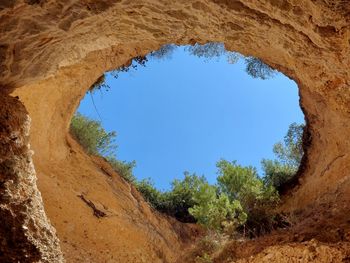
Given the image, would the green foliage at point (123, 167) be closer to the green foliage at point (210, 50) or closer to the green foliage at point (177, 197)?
the green foliage at point (177, 197)

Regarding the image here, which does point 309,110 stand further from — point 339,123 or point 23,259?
point 23,259

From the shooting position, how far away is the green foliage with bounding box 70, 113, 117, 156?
1244cm

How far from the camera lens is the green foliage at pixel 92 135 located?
1244 centimetres

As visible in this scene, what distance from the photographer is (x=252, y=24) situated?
526 centimetres

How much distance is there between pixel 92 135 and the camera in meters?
13.0

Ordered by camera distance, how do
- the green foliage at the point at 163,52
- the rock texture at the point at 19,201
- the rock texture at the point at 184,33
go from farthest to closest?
the green foliage at the point at 163,52
the rock texture at the point at 184,33
the rock texture at the point at 19,201

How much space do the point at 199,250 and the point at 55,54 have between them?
19.3 ft

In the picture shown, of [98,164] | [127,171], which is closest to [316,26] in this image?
[98,164]

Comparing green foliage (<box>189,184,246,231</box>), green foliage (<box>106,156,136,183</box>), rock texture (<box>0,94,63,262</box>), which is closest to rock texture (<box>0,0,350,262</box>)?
rock texture (<box>0,94,63,262</box>)

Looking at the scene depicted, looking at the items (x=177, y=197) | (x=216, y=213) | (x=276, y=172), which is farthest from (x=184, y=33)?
(x=177, y=197)

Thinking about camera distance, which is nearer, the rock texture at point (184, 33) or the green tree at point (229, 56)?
the rock texture at point (184, 33)

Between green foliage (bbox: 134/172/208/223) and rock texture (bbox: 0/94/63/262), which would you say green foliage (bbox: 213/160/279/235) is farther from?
rock texture (bbox: 0/94/63/262)

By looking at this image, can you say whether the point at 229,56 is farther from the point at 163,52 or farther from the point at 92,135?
the point at 92,135

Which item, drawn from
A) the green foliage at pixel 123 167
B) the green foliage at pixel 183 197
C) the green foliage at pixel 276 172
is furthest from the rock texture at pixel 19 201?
the green foliage at pixel 123 167
